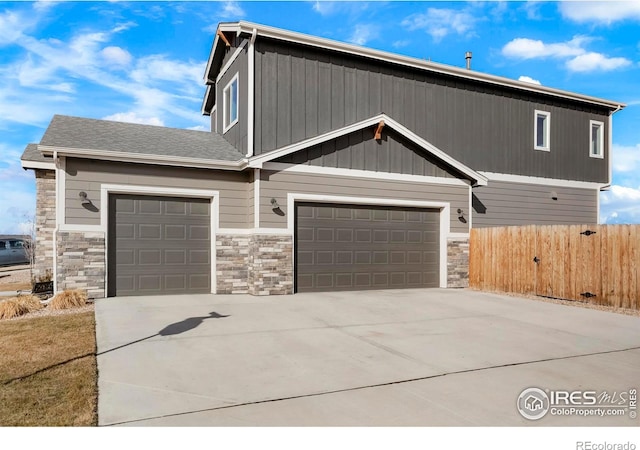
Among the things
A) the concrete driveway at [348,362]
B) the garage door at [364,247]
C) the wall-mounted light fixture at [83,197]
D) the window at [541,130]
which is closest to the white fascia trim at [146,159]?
the wall-mounted light fixture at [83,197]

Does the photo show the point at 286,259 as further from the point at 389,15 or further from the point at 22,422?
the point at 22,422

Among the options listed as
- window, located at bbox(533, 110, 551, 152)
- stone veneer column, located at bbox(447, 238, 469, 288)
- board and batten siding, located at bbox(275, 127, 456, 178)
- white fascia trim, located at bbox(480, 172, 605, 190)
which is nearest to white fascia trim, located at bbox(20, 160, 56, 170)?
board and batten siding, located at bbox(275, 127, 456, 178)

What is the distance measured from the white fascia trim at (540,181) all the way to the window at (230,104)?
8698 millimetres

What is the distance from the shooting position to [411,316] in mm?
8664

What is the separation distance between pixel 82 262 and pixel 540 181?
1512cm

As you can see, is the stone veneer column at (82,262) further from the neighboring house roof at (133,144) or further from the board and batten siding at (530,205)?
the board and batten siding at (530,205)

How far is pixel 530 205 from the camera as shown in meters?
16.2

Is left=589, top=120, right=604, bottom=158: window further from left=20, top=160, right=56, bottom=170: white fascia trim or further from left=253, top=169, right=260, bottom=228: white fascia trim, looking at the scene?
left=20, top=160, right=56, bottom=170: white fascia trim

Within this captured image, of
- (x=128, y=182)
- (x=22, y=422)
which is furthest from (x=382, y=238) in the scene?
(x=22, y=422)

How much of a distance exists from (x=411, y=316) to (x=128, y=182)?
722 cm

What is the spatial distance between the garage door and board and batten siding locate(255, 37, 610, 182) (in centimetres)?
247

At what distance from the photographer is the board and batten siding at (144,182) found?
10.1 m

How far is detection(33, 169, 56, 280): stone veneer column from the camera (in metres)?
12.8

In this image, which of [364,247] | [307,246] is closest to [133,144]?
[307,246]
